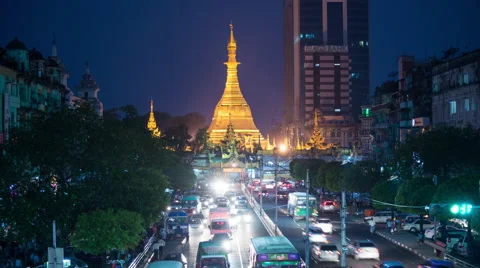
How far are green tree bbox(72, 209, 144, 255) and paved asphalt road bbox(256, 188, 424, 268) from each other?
9.80 meters

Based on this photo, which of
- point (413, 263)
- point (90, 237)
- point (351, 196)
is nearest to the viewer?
point (90, 237)

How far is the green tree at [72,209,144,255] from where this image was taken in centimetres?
3934

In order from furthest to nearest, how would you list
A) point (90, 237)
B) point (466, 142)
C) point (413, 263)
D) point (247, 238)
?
point (466, 142), point (247, 238), point (413, 263), point (90, 237)

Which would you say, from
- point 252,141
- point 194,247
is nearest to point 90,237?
point 194,247

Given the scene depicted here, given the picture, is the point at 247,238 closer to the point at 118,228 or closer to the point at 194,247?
the point at 194,247

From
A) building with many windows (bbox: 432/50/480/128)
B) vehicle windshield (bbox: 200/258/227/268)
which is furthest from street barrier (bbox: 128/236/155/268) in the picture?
building with many windows (bbox: 432/50/480/128)

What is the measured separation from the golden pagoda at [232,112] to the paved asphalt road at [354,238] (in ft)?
330

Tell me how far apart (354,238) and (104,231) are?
22.7 m

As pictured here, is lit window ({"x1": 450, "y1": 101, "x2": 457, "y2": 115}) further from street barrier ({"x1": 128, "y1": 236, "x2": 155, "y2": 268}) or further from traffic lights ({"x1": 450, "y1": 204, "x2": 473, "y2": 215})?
→ street barrier ({"x1": 128, "y1": 236, "x2": 155, "y2": 268})

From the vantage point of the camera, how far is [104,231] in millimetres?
39312

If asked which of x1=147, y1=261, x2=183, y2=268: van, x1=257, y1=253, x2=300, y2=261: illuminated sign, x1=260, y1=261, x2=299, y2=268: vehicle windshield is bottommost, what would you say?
x1=260, y1=261, x2=299, y2=268: vehicle windshield

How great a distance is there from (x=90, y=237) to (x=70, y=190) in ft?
9.33

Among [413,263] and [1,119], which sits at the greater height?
[1,119]

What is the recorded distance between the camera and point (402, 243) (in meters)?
53.8
